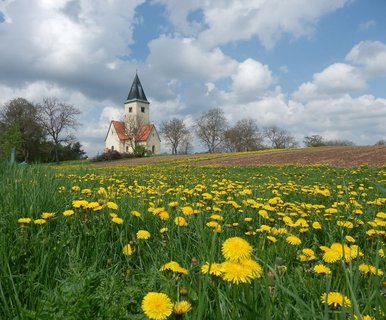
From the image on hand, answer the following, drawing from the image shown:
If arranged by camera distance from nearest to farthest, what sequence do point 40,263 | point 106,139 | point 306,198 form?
1. point 40,263
2. point 306,198
3. point 106,139

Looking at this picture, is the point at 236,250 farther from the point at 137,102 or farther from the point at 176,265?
the point at 137,102

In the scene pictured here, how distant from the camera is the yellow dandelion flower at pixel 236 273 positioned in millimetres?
949

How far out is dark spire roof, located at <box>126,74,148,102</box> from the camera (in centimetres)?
9100

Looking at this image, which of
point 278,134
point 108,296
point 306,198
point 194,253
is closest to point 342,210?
point 306,198

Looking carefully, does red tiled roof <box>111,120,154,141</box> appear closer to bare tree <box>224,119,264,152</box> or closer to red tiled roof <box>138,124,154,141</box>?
red tiled roof <box>138,124,154,141</box>

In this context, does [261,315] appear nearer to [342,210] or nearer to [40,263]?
[40,263]

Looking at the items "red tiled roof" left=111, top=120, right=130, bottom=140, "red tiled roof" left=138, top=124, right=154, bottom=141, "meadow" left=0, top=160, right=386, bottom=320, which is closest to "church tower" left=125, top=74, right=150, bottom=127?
"red tiled roof" left=138, top=124, right=154, bottom=141

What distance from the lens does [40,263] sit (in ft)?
6.16

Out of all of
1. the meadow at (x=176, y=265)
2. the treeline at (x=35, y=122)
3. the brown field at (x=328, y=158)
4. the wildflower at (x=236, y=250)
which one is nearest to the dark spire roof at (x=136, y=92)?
the treeline at (x=35, y=122)

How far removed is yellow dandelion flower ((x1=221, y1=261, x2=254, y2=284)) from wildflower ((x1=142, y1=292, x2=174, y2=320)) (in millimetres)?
197

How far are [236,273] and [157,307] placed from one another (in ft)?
0.85

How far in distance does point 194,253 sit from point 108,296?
35.6 inches

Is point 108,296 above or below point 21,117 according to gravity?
below

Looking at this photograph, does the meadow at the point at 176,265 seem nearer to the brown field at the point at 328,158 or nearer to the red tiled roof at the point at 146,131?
the brown field at the point at 328,158
